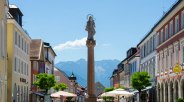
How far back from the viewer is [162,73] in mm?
50188

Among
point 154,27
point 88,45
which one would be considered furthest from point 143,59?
point 88,45

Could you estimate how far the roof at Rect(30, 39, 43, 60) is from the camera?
69.0 m

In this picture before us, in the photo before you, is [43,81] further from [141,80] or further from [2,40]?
[2,40]

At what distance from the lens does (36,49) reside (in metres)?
72.4

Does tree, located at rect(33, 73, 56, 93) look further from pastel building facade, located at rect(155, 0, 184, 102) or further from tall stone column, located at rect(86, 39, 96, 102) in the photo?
tall stone column, located at rect(86, 39, 96, 102)

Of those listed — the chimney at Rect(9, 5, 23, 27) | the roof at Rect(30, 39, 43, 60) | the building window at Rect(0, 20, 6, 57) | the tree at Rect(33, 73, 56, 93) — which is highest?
the chimney at Rect(9, 5, 23, 27)

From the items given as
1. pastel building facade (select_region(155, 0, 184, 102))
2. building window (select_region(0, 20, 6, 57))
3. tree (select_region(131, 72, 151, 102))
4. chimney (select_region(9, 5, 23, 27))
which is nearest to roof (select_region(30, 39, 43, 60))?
chimney (select_region(9, 5, 23, 27))

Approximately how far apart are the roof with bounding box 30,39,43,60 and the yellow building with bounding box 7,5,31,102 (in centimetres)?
747

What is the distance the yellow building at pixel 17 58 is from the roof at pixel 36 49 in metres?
7.47

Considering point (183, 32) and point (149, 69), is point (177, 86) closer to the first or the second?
point (183, 32)

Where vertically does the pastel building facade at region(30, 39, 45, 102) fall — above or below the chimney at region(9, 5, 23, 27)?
below

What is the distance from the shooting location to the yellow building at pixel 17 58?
146ft

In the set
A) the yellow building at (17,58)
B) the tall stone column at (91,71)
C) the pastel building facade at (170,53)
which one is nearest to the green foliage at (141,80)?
the pastel building facade at (170,53)

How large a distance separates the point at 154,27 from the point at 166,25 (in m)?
7.10
